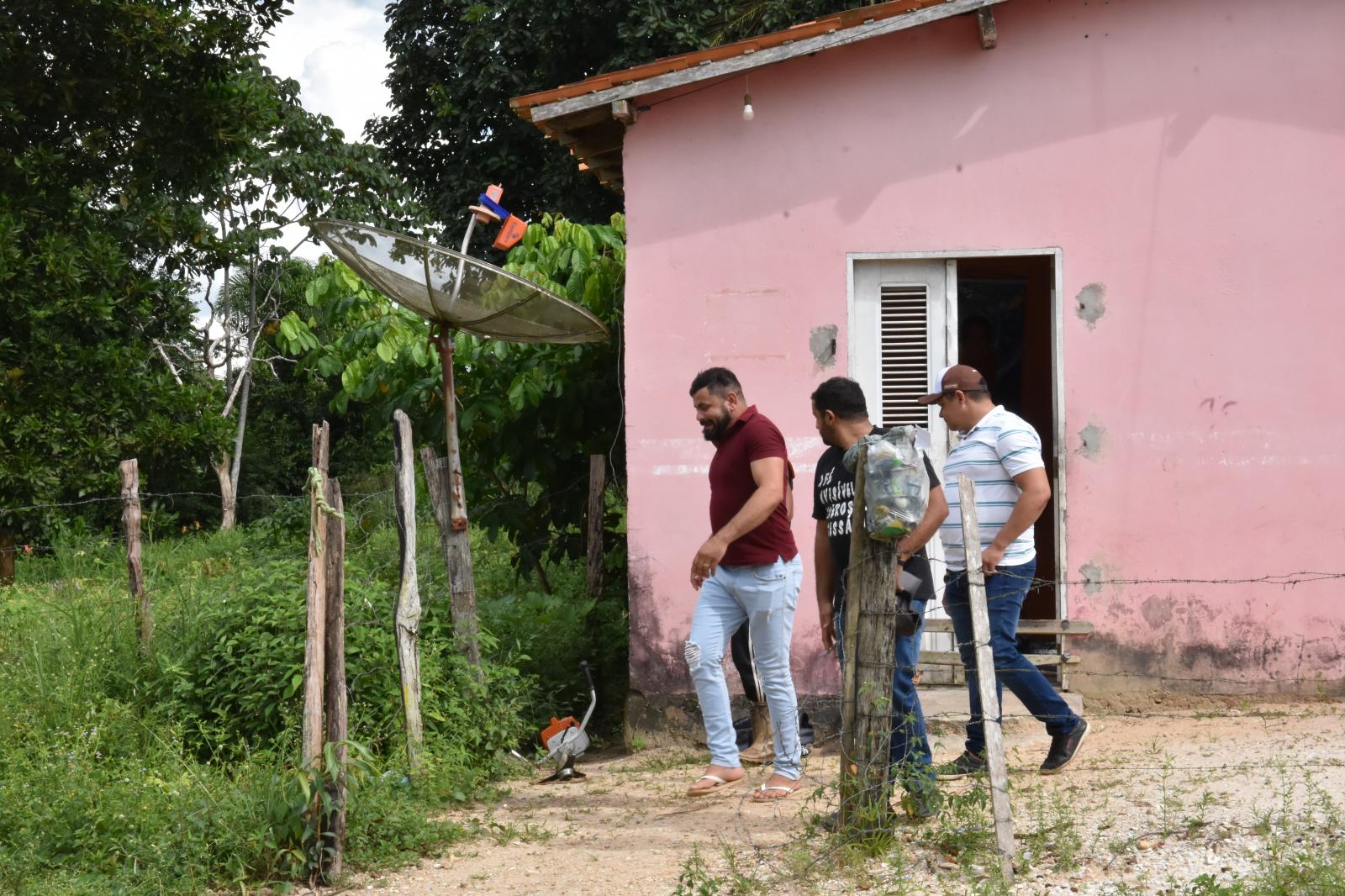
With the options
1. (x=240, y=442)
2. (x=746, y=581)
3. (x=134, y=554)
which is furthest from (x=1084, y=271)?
(x=240, y=442)

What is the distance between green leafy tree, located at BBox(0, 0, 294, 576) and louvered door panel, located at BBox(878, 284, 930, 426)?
7.02m

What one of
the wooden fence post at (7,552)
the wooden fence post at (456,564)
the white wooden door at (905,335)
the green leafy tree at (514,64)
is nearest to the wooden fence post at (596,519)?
the wooden fence post at (456,564)

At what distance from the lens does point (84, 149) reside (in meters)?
11.5

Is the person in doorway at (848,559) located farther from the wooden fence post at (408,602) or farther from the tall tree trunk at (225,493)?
the tall tree trunk at (225,493)

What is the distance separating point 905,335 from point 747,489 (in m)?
2.07

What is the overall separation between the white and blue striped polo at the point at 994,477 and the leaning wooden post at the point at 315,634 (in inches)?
94.6

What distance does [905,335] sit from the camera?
6.96 meters

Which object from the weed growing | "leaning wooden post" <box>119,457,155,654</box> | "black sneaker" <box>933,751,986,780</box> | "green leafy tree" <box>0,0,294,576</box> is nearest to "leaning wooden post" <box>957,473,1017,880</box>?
"black sneaker" <box>933,751,986,780</box>

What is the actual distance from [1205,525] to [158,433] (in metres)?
10.7

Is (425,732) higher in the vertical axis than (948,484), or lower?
lower

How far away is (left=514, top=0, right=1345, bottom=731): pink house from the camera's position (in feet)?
22.2

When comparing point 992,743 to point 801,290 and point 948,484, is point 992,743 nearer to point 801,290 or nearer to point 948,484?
point 948,484

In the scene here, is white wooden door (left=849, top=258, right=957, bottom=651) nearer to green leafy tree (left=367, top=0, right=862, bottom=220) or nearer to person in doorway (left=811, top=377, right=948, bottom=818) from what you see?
person in doorway (left=811, top=377, right=948, bottom=818)

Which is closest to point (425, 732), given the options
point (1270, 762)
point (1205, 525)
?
point (1270, 762)
